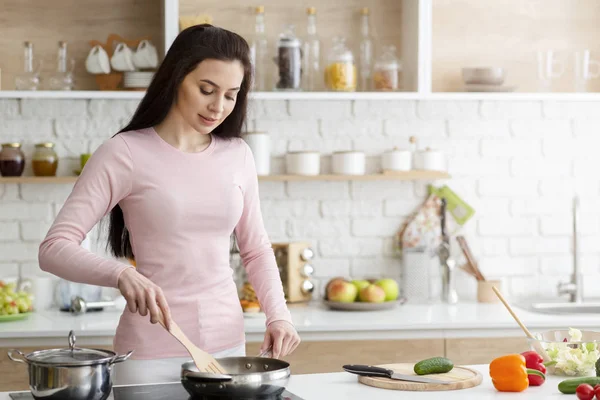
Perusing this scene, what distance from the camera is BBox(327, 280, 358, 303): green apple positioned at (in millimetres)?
3656

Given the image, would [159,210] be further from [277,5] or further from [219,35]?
[277,5]

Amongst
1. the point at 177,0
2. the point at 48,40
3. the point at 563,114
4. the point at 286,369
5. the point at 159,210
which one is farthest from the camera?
the point at 563,114

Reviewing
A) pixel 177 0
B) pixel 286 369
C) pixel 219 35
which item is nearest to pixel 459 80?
pixel 177 0

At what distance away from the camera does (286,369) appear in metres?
1.84

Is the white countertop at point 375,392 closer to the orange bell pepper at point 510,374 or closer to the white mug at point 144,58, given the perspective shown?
the orange bell pepper at point 510,374

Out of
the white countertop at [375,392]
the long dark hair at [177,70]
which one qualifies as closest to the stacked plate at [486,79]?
the long dark hair at [177,70]

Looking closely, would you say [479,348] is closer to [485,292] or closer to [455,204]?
[485,292]

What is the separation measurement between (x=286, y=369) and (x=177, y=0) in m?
2.11

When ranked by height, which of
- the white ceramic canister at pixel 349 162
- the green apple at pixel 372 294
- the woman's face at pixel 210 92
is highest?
the woman's face at pixel 210 92

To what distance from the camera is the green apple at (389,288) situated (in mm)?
3725

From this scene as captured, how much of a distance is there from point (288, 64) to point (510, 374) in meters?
1.99

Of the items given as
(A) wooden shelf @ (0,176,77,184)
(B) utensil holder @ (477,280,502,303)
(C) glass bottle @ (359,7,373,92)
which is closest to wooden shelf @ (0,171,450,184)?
(A) wooden shelf @ (0,176,77,184)

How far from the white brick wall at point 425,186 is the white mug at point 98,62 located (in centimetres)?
18

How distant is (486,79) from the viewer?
12.5 feet
